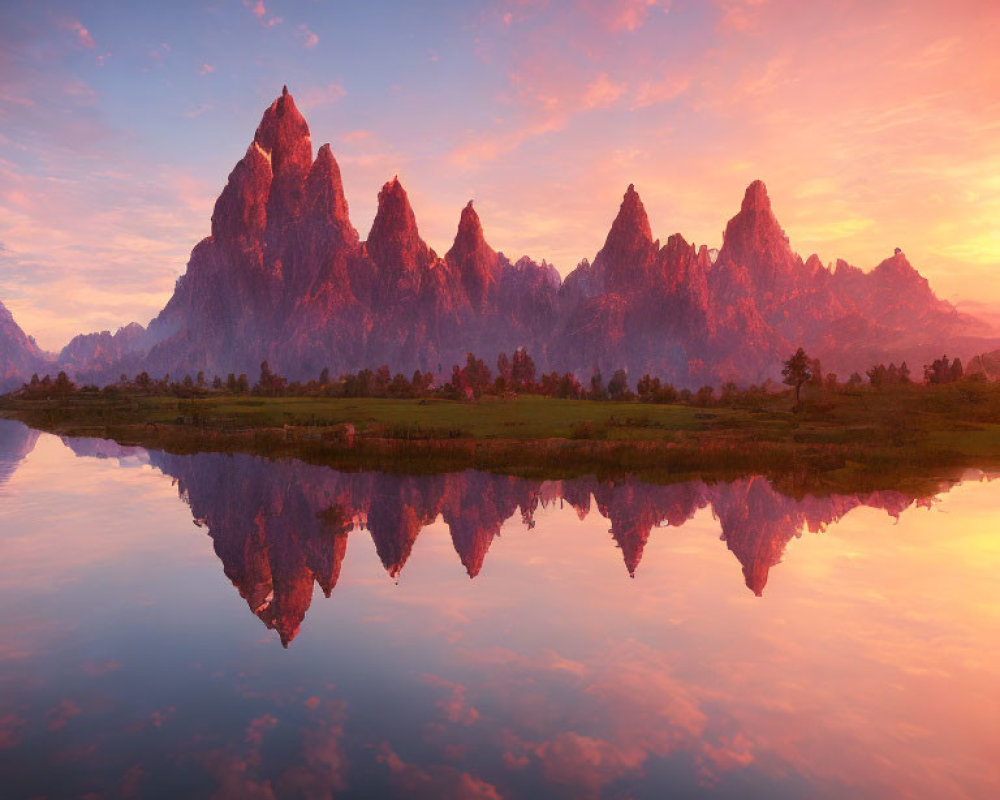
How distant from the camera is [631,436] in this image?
59.4 meters

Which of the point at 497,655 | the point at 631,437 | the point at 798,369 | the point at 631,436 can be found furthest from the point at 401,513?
the point at 798,369

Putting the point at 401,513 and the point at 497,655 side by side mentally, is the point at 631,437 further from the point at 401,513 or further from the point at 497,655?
the point at 497,655

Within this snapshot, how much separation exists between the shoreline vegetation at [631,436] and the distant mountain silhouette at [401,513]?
392 cm

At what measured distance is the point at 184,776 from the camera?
1112cm

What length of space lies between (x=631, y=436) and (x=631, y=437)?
544 millimetres

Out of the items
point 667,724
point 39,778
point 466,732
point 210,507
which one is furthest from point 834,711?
point 210,507

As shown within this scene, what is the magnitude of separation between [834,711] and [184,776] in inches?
484

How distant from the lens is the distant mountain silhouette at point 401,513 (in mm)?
23578

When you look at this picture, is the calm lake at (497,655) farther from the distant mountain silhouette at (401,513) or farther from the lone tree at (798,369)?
the lone tree at (798,369)

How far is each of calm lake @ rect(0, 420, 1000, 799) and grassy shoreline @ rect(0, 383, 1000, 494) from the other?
50.8ft

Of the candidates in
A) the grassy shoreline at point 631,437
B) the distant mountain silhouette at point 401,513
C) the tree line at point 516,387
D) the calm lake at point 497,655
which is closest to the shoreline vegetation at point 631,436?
the grassy shoreline at point 631,437

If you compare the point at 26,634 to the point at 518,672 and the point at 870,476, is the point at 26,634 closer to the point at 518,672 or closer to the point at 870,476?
the point at 518,672

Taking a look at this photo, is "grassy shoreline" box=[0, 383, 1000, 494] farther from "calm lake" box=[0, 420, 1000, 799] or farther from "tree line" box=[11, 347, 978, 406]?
"tree line" box=[11, 347, 978, 406]

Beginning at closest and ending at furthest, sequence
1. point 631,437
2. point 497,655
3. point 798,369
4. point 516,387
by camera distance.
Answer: point 497,655, point 631,437, point 798,369, point 516,387
